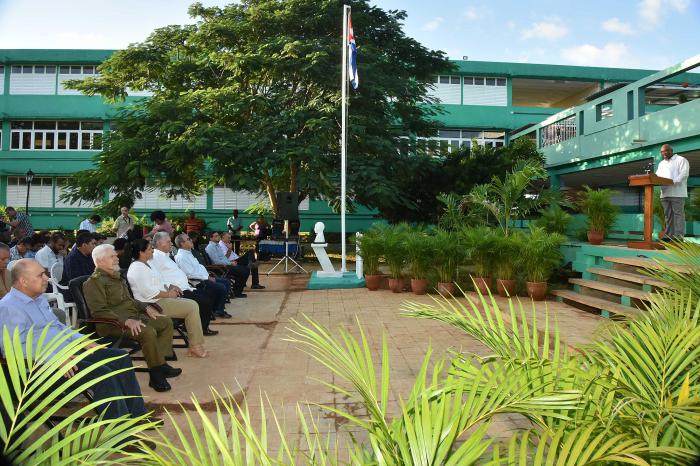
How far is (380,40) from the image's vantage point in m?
15.7

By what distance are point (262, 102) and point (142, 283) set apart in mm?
9763

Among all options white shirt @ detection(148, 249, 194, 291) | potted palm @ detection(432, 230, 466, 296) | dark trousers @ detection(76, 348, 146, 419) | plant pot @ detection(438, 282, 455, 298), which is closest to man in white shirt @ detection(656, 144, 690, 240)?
potted palm @ detection(432, 230, 466, 296)

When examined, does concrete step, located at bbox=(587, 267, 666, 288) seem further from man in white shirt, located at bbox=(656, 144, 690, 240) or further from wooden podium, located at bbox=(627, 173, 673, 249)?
man in white shirt, located at bbox=(656, 144, 690, 240)

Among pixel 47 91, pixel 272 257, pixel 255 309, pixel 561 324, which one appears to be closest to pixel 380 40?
pixel 272 257

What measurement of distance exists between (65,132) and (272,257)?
1619cm

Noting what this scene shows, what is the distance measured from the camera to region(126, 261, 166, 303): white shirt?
16.2ft

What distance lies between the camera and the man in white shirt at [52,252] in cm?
707

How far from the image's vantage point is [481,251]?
862cm

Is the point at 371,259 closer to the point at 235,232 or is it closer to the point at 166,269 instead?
the point at 166,269

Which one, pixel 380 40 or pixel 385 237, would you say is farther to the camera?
pixel 380 40

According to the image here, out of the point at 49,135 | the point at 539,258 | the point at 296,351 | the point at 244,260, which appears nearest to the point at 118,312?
the point at 296,351

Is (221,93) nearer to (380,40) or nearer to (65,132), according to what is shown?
(380,40)

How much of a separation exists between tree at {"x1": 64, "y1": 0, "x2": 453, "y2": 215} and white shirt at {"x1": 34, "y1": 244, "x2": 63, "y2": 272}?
5.84m

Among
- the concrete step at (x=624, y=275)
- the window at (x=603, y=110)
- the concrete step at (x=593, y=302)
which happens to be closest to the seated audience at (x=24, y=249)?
the concrete step at (x=593, y=302)
